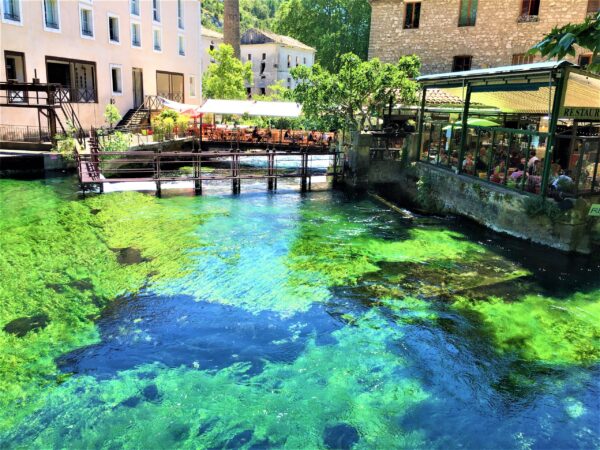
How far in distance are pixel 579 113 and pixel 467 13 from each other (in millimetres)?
16447

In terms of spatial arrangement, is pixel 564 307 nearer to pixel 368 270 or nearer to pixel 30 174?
pixel 368 270

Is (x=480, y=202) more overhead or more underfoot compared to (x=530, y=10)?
more underfoot

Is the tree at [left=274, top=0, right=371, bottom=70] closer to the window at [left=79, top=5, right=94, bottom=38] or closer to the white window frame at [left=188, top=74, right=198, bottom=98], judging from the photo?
the white window frame at [left=188, top=74, right=198, bottom=98]

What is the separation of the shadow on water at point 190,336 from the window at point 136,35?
2865cm

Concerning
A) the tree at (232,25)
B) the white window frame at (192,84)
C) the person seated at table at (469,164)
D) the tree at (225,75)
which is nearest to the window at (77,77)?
the tree at (225,75)

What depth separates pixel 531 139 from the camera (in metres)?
12.2

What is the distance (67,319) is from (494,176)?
1085 cm

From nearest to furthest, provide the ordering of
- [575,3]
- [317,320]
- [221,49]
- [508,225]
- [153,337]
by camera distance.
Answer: [153,337] < [317,320] < [508,225] < [575,3] < [221,49]

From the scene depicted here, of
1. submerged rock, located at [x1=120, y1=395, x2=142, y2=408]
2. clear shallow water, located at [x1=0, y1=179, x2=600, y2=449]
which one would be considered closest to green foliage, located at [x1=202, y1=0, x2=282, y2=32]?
clear shallow water, located at [x1=0, y1=179, x2=600, y2=449]

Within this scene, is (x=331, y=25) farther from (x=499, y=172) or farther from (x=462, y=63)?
(x=499, y=172)

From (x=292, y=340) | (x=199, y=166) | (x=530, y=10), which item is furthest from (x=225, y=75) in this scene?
(x=292, y=340)

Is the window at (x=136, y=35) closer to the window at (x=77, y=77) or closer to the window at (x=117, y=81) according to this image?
the window at (x=117, y=81)

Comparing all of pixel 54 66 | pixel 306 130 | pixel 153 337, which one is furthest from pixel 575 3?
pixel 54 66

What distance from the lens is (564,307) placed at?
9.02 meters
